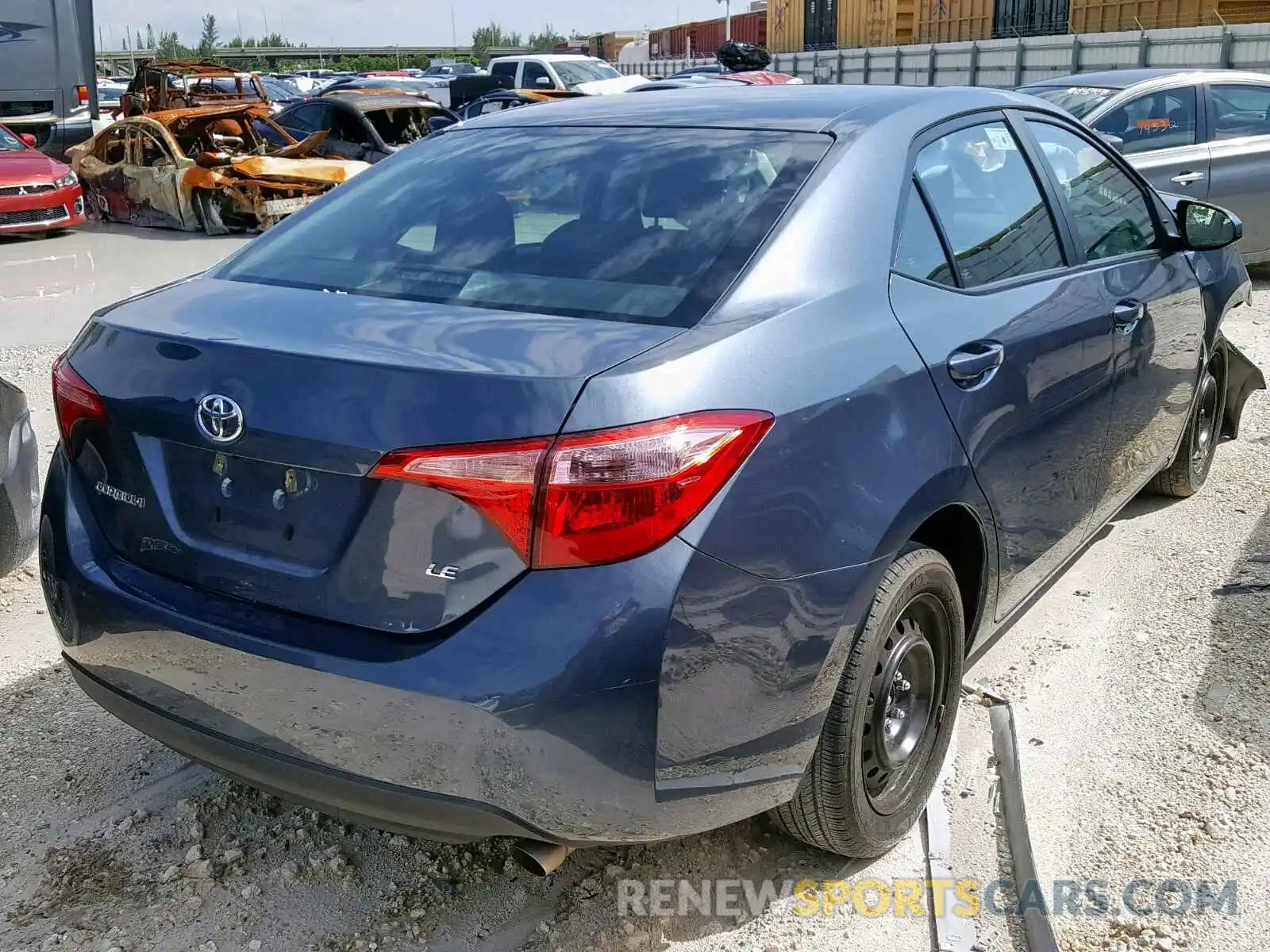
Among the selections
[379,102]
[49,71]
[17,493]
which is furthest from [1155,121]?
[49,71]

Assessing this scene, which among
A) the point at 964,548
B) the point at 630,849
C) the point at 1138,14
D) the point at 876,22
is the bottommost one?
the point at 630,849

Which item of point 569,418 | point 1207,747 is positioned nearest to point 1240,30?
point 1207,747

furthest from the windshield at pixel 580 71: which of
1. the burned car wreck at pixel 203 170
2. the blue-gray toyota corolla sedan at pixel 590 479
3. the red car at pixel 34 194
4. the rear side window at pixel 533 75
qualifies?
the blue-gray toyota corolla sedan at pixel 590 479

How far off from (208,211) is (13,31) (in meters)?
6.39

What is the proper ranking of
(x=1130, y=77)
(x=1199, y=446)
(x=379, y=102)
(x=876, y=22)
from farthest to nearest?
1. (x=876, y=22)
2. (x=379, y=102)
3. (x=1130, y=77)
4. (x=1199, y=446)

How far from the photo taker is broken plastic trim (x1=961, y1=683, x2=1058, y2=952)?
2547 millimetres

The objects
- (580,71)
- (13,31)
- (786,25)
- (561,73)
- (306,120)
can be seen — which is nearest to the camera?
(306,120)

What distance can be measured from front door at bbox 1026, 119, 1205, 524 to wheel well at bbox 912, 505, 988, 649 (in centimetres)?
90

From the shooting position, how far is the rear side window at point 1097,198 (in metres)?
3.60

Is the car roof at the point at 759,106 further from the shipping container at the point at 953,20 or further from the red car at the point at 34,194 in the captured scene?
the shipping container at the point at 953,20

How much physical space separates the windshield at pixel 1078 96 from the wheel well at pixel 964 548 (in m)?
6.49

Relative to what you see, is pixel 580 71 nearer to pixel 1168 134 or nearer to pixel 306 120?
pixel 306 120

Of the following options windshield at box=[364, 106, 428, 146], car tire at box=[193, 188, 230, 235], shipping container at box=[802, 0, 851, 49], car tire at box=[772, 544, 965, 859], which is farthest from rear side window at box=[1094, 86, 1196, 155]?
shipping container at box=[802, 0, 851, 49]

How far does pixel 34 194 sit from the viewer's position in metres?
13.2
